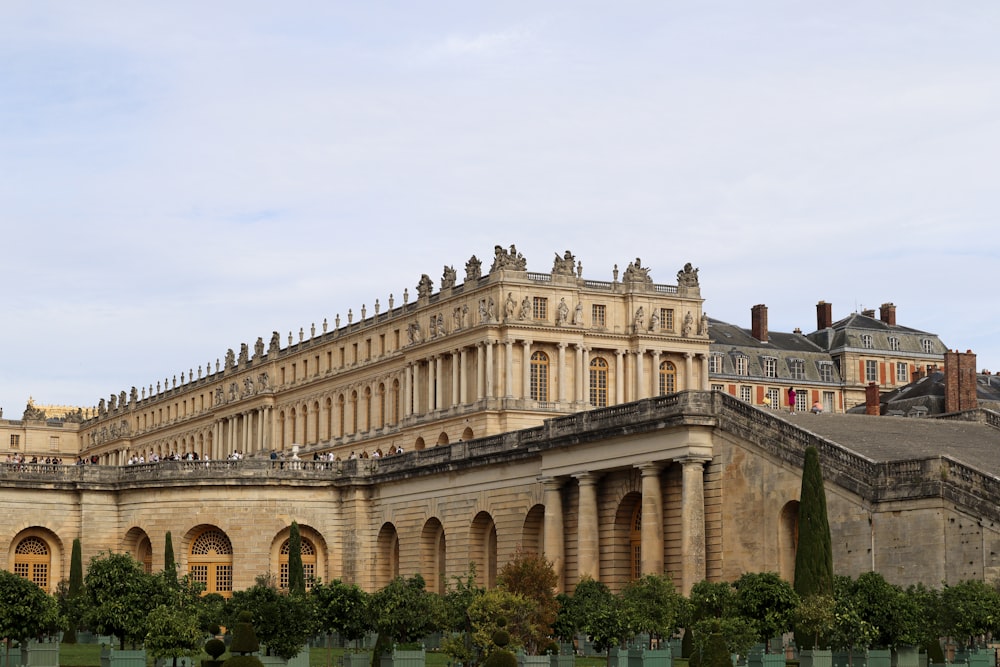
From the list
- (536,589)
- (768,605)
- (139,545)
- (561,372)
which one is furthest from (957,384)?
(768,605)

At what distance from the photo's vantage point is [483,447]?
6800 cm

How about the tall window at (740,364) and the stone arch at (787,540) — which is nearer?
the stone arch at (787,540)

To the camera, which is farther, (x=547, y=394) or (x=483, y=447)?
(x=547, y=394)

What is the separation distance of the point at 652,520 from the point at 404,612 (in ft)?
34.2

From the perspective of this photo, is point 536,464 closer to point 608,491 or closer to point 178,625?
point 608,491

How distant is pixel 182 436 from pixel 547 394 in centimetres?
5645

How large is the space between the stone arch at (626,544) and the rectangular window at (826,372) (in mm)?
79540

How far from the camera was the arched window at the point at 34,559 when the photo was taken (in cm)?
7806

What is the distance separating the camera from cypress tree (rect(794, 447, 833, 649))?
46.7 metres

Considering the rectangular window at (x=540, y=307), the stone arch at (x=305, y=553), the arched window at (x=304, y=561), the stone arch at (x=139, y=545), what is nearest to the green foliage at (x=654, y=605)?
the arched window at (x=304, y=561)

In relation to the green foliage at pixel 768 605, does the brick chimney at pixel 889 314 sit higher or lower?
higher

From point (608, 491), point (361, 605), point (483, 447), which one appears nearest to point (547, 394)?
point (483, 447)

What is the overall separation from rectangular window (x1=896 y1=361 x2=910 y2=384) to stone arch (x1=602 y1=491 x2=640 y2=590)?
8302 centimetres

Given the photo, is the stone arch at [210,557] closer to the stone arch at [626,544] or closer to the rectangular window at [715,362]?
the stone arch at [626,544]
